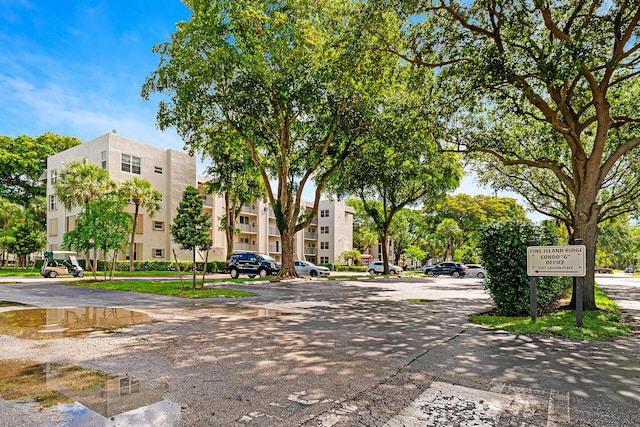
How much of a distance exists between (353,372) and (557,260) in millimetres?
5892

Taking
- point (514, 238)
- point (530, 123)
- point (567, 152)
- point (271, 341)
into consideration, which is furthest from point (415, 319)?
point (567, 152)

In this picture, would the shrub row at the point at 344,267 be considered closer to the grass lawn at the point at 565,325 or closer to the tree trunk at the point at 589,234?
the tree trunk at the point at 589,234

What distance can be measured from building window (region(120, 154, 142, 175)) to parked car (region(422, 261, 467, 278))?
96.5 ft

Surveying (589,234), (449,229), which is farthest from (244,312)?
→ (449,229)

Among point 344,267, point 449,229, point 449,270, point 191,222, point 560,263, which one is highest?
point 191,222

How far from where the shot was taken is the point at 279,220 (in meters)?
25.8

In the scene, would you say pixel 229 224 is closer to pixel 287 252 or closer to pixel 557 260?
pixel 287 252

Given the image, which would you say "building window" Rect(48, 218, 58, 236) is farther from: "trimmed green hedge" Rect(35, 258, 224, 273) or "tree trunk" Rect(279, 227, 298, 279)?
"tree trunk" Rect(279, 227, 298, 279)

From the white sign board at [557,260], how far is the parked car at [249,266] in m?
22.5

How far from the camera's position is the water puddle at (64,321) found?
7777 millimetres

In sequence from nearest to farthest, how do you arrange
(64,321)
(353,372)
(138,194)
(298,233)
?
(353,372) → (64,321) → (138,194) → (298,233)

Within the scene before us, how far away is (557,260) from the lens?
8656 millimetres

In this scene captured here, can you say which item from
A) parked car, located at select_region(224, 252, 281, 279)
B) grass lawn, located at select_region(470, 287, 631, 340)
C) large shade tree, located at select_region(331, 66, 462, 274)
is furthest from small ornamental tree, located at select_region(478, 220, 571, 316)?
parked car, located at select_region(224, 252, 281, 279)

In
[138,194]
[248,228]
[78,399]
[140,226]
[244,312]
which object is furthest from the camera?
[248,228]
